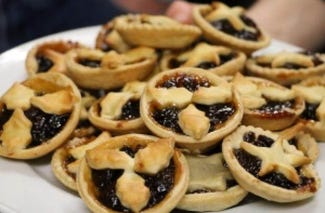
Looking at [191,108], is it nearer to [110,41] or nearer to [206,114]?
[206,114]

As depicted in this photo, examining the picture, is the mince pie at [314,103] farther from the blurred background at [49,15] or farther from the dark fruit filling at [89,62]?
the blurred background at [49,15]

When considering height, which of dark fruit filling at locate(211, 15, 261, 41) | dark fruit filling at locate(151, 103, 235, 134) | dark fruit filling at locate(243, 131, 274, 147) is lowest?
dark fruit filling at locate(243, 131, 274, 147)

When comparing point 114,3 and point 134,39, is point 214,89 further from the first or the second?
point 114,3

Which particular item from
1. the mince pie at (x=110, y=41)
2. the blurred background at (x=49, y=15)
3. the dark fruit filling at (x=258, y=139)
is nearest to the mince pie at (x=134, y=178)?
the dark fruit filling at (x=258, y=139)

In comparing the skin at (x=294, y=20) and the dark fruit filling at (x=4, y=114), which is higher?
the dark fruit filling at (x=4, y=114)

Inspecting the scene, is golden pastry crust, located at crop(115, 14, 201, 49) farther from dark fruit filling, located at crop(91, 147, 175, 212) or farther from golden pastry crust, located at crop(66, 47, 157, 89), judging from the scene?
dark fruit filling, located at crop(91, 147, 175, 212)

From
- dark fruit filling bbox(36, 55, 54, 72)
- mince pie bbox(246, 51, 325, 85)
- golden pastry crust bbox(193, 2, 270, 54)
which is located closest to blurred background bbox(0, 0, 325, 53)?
golden pastry crust bbox(193, 2, 270, 54)

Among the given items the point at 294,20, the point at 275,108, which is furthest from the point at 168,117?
the point at 294,20
